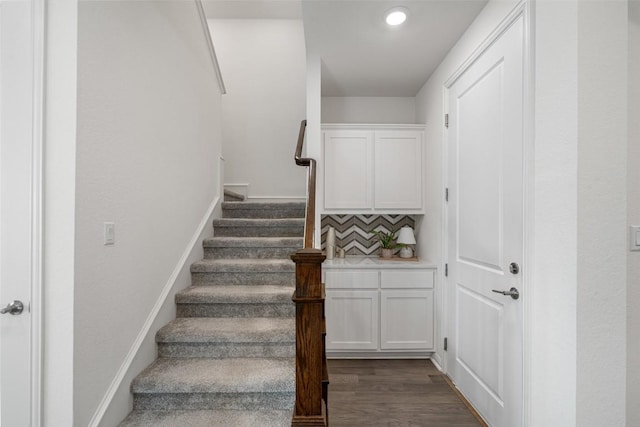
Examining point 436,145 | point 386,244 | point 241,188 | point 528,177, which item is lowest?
point 386,244

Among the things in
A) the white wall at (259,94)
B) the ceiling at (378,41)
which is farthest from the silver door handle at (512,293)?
the white wall at (259,94)

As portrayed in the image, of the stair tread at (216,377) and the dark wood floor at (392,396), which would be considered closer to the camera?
the stair tread at (216,377)

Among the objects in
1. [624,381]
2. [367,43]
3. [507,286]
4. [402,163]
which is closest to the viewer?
[624,381]

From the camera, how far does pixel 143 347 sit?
6.45 ft

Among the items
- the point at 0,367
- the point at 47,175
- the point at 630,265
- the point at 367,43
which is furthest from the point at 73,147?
the point at 630,265

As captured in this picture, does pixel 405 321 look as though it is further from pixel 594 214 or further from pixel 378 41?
pixel 378 41

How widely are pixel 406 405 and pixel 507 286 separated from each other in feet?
3.81

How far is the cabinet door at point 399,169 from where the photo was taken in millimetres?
3277

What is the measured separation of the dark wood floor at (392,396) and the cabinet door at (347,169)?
1.51m

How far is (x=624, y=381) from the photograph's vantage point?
1314 mm

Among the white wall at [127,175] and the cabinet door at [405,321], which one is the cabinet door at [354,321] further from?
the white wall at [127,175]

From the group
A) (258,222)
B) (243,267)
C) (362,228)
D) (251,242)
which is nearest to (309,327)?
(243,267)

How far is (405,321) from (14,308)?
8.92ft

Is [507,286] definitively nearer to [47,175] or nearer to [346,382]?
[346,382]
